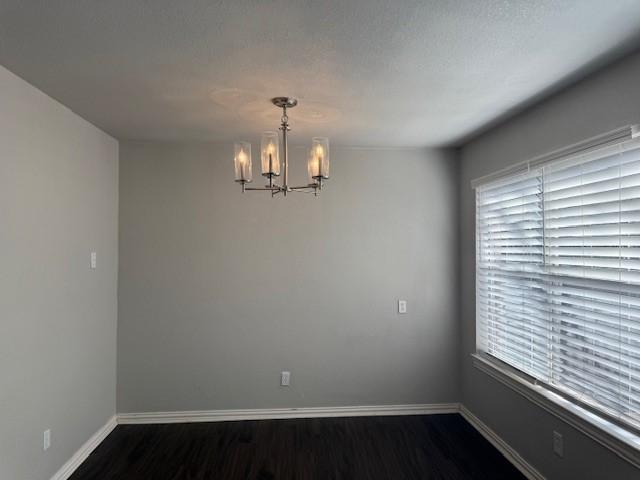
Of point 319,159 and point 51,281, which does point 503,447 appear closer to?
point 319,159

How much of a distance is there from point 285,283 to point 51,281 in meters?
1.71

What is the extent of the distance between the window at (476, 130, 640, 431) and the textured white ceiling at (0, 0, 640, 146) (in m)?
0.53

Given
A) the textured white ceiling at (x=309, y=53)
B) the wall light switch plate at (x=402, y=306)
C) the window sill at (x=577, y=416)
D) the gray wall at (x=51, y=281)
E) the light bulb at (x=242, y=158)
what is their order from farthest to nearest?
the wall light switch plate at (x=402, y=306) → the light bulb at (x=242, y=158) → the gray wall at (x=51, y=281) → the window sill at (x=577, y=416) → the textured white ceiling at (x=309, y=53)

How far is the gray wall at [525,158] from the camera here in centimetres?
183

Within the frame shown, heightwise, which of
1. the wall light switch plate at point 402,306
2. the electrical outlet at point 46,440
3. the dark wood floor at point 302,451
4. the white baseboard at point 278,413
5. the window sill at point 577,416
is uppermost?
the wall light switch plate at point 402,306

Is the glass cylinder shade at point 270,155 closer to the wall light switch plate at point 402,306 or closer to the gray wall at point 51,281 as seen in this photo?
the gray wall at point 51,281

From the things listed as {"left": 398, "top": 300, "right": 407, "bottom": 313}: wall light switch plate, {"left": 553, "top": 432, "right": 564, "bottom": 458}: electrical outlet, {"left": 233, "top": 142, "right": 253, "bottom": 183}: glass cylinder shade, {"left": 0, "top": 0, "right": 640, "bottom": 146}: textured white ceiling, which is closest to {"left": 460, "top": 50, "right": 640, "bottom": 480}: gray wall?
{"left": 553, "top": 432, "right": 564, "bottom": 458}: electrical outlet

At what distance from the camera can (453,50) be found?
172 cm

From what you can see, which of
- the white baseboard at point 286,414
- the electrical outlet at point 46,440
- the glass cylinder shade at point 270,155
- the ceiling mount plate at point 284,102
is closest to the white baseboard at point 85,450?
the white baseboard at point 286,414

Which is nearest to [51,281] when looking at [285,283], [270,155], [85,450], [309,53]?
[85,450]

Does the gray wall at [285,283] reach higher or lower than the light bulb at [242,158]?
lower

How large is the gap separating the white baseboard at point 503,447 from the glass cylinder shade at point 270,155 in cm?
247

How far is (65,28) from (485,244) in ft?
9.78

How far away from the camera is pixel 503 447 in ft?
8.93
